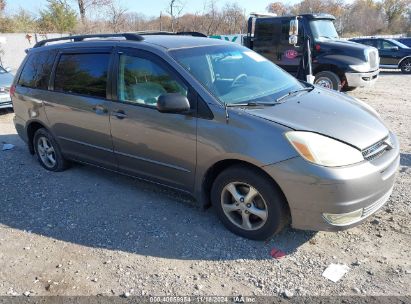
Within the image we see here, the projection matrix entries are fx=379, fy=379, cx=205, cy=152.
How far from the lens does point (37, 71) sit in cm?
521

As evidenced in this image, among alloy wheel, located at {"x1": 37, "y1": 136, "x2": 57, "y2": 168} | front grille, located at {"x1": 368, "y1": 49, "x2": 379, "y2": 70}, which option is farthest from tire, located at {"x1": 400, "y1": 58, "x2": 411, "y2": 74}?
alloy wheel, located at {"x1": 37, "y1": 136, "x2": 57, "y2": 168}

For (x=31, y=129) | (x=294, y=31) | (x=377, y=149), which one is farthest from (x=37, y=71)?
(x=294, y=31)

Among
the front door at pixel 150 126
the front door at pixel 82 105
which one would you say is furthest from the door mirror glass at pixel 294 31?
the front door at pixel 150 126

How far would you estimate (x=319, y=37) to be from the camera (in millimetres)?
10555

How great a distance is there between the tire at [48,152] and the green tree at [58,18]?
2636 centimetres

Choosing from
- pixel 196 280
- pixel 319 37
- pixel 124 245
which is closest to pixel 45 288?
pixel 124 245

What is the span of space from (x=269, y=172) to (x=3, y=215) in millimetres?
2989

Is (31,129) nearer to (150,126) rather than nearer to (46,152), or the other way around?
(46,152)

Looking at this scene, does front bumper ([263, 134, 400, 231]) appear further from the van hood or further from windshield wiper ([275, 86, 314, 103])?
windshield wiper ([275, 86, 314, 103])

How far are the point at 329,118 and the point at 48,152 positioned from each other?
3900mm

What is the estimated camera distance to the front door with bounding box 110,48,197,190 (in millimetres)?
3607

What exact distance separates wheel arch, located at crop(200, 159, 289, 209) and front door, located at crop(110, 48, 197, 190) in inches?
5.8

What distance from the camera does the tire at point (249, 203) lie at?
3166 mm

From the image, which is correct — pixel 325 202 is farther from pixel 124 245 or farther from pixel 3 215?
pixel 3 215
